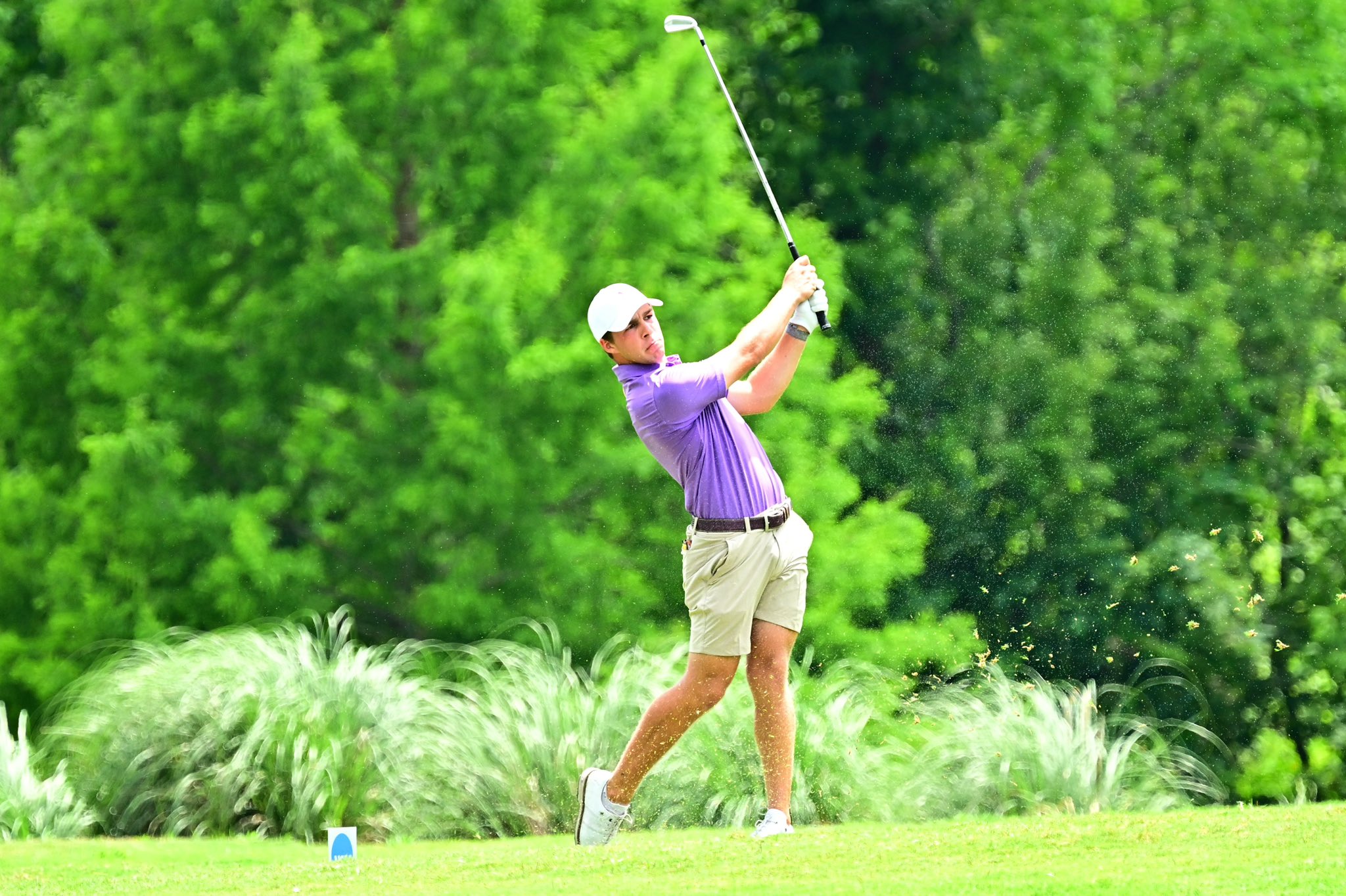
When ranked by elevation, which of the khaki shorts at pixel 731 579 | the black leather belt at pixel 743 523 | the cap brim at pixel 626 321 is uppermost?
the cap brim at pixel 626 321

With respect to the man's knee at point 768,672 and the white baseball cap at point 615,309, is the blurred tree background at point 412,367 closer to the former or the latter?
the white baseball cap at point 615,309

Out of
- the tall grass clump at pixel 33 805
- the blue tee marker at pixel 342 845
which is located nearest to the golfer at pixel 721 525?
the blue tee marker at pixel 342 845

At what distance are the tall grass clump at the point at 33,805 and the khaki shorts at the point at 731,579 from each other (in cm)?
353

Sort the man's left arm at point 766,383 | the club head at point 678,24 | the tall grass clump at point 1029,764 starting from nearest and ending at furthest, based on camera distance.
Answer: the man's left arm at point 766,383 → the club head at point 678,24 → the tall grass clump at point 1029,764

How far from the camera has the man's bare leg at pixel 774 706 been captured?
5781mm

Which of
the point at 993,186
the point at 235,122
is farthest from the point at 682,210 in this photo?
the point at 993,186

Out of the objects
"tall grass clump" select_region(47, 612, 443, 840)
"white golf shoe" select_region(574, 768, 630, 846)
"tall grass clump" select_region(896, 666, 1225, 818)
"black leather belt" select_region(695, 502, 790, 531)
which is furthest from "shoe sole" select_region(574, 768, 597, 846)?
"tall grass clump" select_region(896, 666, 1225, 818)

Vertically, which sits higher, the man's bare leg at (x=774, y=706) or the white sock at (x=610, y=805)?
the man's bare leg at (x=774, y=706)

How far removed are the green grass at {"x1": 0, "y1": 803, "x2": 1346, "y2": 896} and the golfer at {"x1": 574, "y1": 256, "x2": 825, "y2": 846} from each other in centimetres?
39

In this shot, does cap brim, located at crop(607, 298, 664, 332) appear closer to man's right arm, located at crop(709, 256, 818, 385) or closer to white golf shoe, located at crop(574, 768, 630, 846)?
man's right arm, located at crop(709, 256, 818, 385)

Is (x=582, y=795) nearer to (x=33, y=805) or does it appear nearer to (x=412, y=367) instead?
(x=33, y=805)

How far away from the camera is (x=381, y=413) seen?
1106 cm

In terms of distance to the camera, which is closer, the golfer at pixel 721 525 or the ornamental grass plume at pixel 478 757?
the golfer at pixel 721 525

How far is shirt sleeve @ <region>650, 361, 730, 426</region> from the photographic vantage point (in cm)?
554
